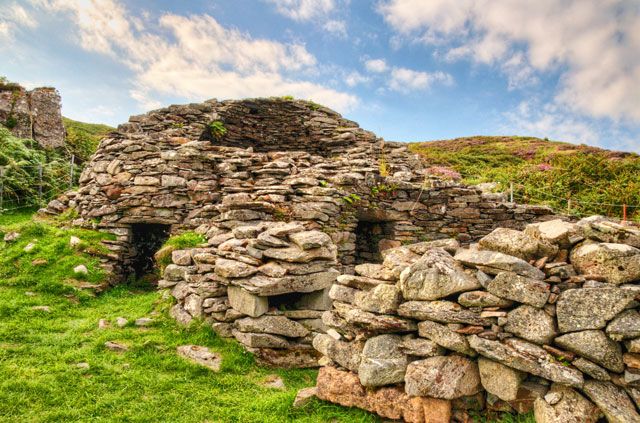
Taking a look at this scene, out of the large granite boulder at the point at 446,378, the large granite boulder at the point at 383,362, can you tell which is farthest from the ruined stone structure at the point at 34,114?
the large granite boulder at the point at 446,378

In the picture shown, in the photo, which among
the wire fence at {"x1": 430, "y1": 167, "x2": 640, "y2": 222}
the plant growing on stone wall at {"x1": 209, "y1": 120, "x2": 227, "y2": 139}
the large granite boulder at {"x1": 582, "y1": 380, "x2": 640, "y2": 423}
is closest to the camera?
the large granite boulder at {"x1": 582, "y1": 380, "x2": 640, "y2": 423}

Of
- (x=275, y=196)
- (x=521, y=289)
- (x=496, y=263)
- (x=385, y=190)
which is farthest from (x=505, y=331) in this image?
(x=385, y=190)

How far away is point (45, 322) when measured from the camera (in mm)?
7605

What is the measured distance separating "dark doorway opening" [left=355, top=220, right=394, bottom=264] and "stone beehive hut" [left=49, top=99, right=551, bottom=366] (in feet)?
0.13

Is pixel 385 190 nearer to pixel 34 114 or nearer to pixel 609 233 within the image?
pixel 609 233

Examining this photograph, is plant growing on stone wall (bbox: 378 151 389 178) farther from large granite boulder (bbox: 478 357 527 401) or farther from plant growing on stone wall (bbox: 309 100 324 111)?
large granite boulder (bbox: 478 357 527 401)

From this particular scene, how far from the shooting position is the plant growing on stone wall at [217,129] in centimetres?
1619

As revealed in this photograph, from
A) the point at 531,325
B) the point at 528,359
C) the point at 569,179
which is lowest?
the point at 528,359

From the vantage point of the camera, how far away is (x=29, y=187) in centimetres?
1686

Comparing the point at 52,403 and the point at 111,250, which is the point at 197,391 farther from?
the point at 111,250

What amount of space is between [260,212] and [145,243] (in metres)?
5.65

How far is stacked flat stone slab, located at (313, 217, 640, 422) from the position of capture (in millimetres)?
3721

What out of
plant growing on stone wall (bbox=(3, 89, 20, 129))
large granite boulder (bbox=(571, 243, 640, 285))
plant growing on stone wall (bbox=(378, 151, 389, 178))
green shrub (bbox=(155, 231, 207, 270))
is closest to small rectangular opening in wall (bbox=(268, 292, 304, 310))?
green shrub (bbox=(155, 231, 207, 270))

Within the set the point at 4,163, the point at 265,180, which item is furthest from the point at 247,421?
the point at 4,163
